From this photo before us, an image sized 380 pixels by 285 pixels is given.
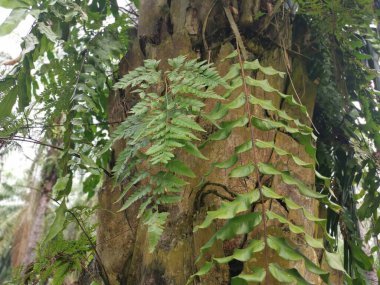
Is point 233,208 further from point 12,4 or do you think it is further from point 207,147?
point 12,4

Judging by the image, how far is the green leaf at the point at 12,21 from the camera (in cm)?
91

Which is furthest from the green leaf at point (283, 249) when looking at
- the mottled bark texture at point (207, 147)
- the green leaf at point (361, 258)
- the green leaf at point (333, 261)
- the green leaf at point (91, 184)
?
the green leaf at point (91, 184)

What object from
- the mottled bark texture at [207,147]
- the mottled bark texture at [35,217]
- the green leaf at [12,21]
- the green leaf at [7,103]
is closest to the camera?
the green leaf at [12,21]

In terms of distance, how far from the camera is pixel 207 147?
3.73ft

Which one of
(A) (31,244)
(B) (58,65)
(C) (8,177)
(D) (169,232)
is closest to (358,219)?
(D) (169,232)

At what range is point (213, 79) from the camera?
3.10 feet

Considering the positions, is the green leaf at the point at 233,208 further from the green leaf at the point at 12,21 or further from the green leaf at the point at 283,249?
the green leaf at the point at 12,21

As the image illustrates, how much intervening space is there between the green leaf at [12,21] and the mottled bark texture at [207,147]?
0.42m

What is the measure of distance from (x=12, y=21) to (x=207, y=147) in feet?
1.75

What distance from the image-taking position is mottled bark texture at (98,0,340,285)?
101cm

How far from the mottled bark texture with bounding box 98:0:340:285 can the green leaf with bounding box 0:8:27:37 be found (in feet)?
1.38

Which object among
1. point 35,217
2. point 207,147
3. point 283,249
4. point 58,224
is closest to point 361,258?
point 207,147

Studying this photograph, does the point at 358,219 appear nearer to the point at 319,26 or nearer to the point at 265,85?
the point at 319,26

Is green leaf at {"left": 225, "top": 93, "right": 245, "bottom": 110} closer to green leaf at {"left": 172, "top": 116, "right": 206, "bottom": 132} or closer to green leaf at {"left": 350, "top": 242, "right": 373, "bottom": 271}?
green leaf at {"left": 172, "top": 116, "right": 206, "bottom": 132}
